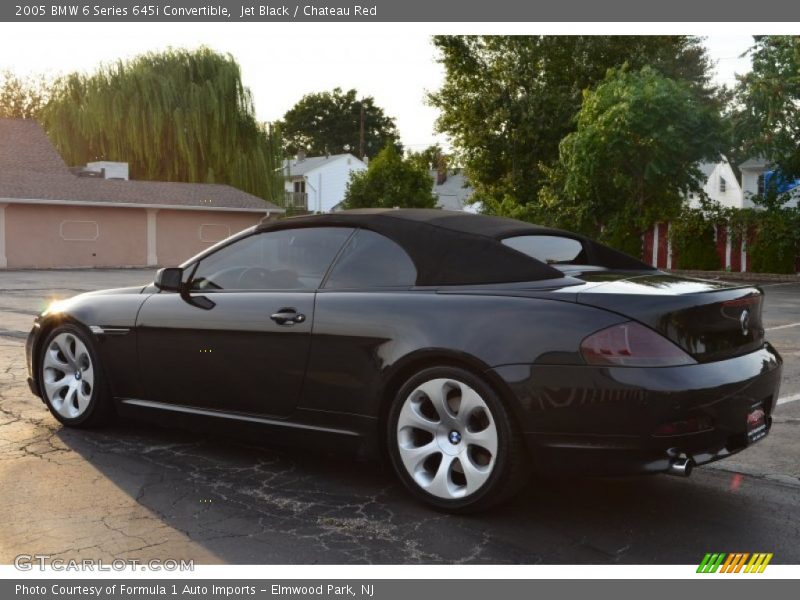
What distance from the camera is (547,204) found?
3553 centimetres

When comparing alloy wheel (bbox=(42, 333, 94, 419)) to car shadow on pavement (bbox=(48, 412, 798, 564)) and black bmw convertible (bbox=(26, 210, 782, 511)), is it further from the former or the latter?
car shadow on pavement (bbox=(48, 412, 798, 564))

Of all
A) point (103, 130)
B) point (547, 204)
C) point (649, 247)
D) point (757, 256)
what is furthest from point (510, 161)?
point (103, 130)

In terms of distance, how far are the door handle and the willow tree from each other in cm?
4091

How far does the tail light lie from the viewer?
406cm

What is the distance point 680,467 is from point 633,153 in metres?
28.5

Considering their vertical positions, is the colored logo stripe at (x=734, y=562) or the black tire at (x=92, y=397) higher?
the black tire at (x=92, y=397)

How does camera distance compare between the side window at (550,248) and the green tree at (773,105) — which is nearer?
the side window at (550,248)

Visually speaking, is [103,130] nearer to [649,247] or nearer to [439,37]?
[439,37]

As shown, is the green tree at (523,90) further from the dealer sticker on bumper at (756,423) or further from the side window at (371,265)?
the dealer sticker on bumper at (756,423)

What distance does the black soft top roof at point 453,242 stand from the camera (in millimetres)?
4574

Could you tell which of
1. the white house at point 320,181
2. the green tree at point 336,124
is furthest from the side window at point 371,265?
the green tree at point 336,124

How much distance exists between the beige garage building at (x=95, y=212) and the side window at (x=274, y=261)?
32739mm

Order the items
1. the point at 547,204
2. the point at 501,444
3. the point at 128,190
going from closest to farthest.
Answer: the point at 501,444
the point at 547,204
the point at 128,190
